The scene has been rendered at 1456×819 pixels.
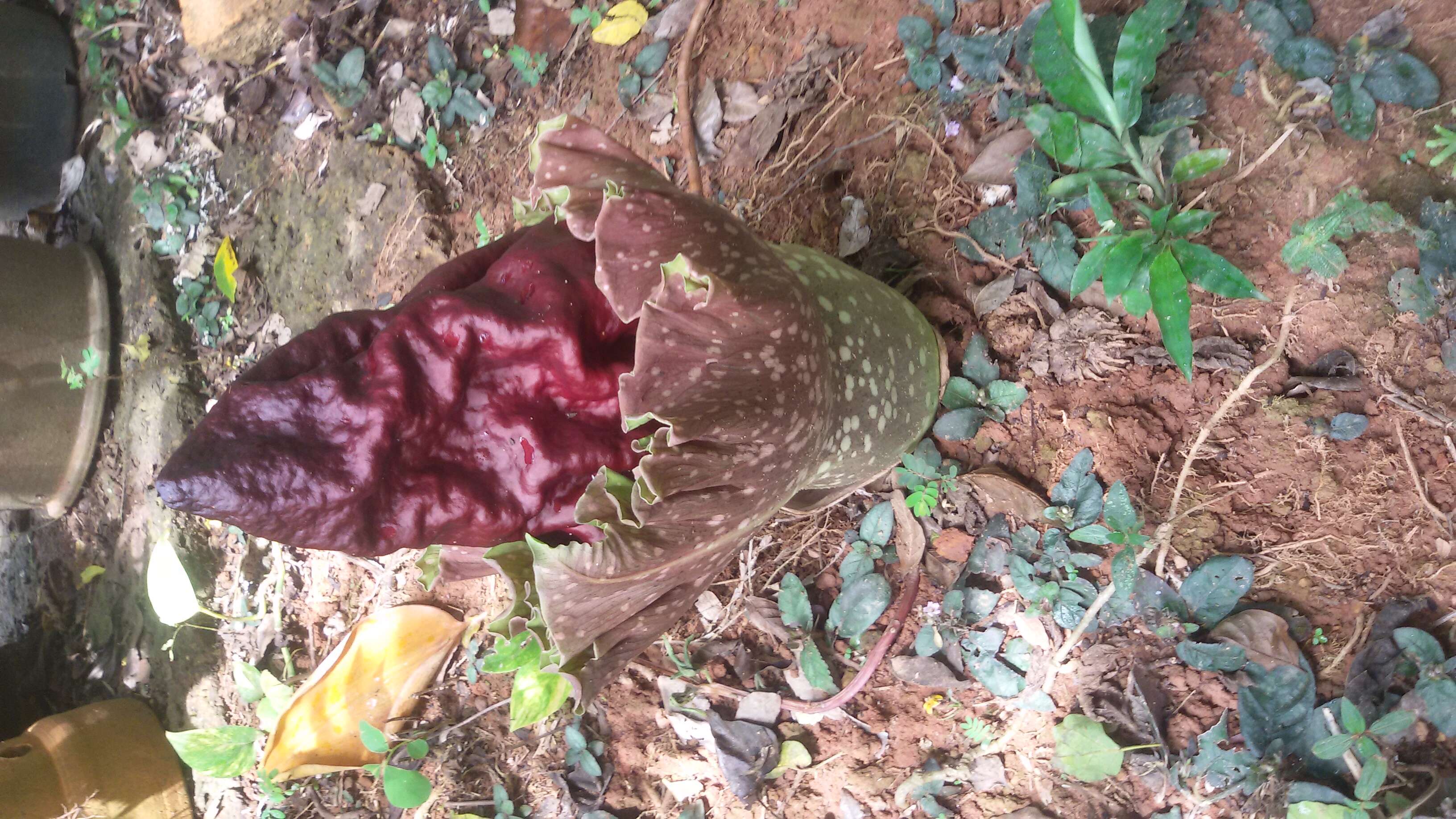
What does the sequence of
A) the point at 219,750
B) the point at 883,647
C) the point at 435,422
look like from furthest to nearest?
the point at 219,750
the point at 883,647
the point at 435,422

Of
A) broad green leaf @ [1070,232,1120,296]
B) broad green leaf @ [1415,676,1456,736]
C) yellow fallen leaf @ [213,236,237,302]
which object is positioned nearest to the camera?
broad green leaf @ [1415,676,1456,736]

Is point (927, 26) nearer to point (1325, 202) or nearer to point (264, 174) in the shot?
point (1325, 202)

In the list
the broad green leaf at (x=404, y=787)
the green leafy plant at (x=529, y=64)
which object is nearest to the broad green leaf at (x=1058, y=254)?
the green leafy plant at (x=529, y=64)

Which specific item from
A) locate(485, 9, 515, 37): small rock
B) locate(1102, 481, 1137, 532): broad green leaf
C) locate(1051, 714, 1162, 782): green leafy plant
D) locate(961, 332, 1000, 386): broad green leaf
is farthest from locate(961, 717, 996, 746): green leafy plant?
locate(485, 9, 515, 37): small rock

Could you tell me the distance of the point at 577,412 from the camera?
120 cm

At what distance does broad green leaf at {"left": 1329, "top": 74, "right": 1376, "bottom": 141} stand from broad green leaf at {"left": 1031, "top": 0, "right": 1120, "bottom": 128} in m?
0.41

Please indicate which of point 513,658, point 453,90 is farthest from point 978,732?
point 453,90

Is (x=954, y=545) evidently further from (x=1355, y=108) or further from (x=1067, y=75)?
(x=1355, y=108)

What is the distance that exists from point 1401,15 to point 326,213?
2911 mm

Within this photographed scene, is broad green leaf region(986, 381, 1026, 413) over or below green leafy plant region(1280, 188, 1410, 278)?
below

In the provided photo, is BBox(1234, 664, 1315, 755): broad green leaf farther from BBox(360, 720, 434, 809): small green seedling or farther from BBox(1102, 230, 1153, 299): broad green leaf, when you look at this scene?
BBox(360, 720, 434, 809): small green seedling

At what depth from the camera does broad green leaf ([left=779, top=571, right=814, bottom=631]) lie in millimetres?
1892

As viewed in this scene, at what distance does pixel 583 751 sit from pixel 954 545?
114cm

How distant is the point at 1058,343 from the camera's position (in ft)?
5.52
